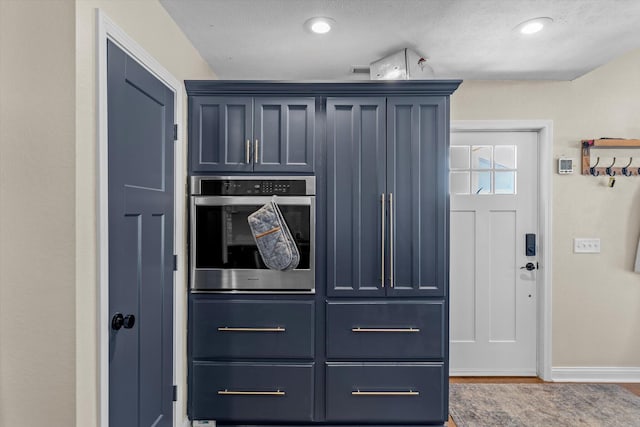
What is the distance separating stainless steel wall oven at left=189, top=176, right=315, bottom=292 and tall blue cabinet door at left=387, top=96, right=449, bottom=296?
0.50 metres

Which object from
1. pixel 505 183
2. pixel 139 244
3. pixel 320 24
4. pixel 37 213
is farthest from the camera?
pixel 505 183

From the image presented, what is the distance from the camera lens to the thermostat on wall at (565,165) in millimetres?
2896

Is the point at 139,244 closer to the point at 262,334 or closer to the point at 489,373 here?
the point at 262,334

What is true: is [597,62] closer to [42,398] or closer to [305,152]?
[305,152]

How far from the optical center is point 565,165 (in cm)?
290

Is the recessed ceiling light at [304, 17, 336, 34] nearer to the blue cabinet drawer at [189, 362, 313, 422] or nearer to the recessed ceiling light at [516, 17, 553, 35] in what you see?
the recessed ceiling light at [516, 17, 553, 35]

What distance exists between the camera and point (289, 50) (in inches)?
95.3

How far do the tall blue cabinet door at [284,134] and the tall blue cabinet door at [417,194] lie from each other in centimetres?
48

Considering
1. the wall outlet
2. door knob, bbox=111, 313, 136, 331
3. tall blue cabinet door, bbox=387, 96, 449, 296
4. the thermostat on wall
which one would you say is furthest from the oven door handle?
the wall outlet

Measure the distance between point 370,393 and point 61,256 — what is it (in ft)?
5.76

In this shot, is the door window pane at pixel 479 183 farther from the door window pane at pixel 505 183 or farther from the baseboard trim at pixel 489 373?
the baseboard trim at pixel 489 373

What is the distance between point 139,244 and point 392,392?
162 centimetres

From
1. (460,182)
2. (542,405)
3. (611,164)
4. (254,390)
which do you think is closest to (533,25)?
(460,182)

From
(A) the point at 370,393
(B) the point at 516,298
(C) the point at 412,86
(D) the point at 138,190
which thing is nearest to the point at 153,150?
(D) the point at 138,190
